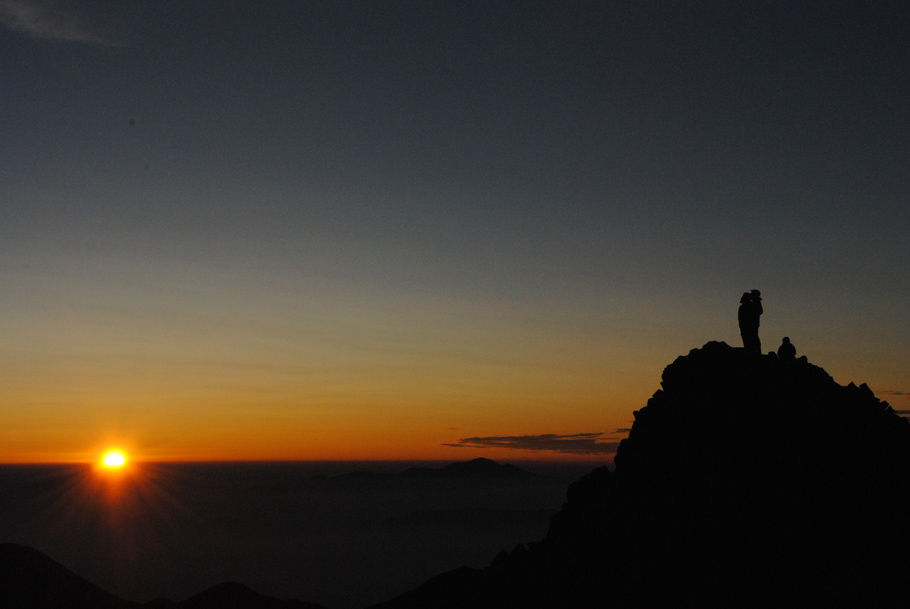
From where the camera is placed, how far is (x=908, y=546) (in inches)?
1702

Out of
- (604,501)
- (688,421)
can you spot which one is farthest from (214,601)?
(688,421)

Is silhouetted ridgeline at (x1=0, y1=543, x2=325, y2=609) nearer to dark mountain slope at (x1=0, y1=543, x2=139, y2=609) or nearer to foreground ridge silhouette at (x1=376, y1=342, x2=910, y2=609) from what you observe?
dark mountain slope at (x1=0, y1=543, x2=139, y2=609)

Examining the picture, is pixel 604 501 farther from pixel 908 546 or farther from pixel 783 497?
pixel 908 546

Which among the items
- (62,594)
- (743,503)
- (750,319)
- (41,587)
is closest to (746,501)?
(743,503)

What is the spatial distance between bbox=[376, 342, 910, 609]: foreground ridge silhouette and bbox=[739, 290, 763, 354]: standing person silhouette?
61.5 inches

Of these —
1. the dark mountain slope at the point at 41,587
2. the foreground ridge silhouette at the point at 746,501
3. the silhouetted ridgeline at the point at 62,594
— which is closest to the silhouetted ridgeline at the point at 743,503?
the foreground ridge silhouette at the point at 746,501

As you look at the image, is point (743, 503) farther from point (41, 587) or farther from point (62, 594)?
point (41, 587)

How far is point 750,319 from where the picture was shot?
55.8 m

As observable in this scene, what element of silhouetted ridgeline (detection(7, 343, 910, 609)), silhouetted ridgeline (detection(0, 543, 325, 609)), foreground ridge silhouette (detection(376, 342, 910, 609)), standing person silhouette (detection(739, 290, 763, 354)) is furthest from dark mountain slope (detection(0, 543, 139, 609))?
standing person silhouette (detection(739, 290, 763, 354))

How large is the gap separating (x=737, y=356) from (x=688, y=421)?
19.3ft

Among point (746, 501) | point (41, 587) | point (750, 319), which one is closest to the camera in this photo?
point (746, 501)

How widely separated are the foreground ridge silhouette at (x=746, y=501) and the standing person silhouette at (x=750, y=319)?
156 centimetres

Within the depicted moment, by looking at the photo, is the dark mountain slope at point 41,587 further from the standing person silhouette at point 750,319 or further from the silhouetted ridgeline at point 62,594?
the standing person silhouette at point 750,319

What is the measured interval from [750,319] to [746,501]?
570 inches
